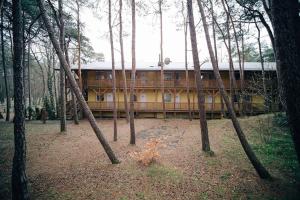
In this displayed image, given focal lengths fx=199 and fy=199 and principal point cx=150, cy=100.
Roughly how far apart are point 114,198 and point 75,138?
28.9 feet

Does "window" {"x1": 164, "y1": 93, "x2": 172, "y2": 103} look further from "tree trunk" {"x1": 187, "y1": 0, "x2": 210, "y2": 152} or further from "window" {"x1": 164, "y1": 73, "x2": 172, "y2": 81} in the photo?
"tree trunk" {"x1": 187, "y1": 0, "x2": 210, "y2": 152}

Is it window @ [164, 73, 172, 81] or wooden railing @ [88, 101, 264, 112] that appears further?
window @ [164, 73, 172, 81]

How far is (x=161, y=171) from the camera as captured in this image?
904 cm

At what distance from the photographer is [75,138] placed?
49.6 feet

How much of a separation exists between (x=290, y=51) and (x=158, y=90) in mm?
24644

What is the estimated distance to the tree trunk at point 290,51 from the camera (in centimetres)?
385

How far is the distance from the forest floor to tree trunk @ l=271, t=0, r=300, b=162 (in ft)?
15.8

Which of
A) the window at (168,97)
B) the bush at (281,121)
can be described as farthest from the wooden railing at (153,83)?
the bush at (281,121)

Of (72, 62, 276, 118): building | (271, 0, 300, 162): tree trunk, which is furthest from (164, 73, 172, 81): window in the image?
(271, 0, 300, 162): tree trunk

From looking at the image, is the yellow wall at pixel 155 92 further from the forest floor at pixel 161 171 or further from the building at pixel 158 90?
the forest floor at pixel 161 171

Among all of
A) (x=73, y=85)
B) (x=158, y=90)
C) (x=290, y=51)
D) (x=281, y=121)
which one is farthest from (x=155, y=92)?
(x=290, y=51)

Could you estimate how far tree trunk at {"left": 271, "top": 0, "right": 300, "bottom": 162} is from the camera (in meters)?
3.85

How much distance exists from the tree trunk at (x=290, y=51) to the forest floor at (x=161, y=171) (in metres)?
4.81

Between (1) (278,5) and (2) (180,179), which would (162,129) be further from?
(1) (278,5)
